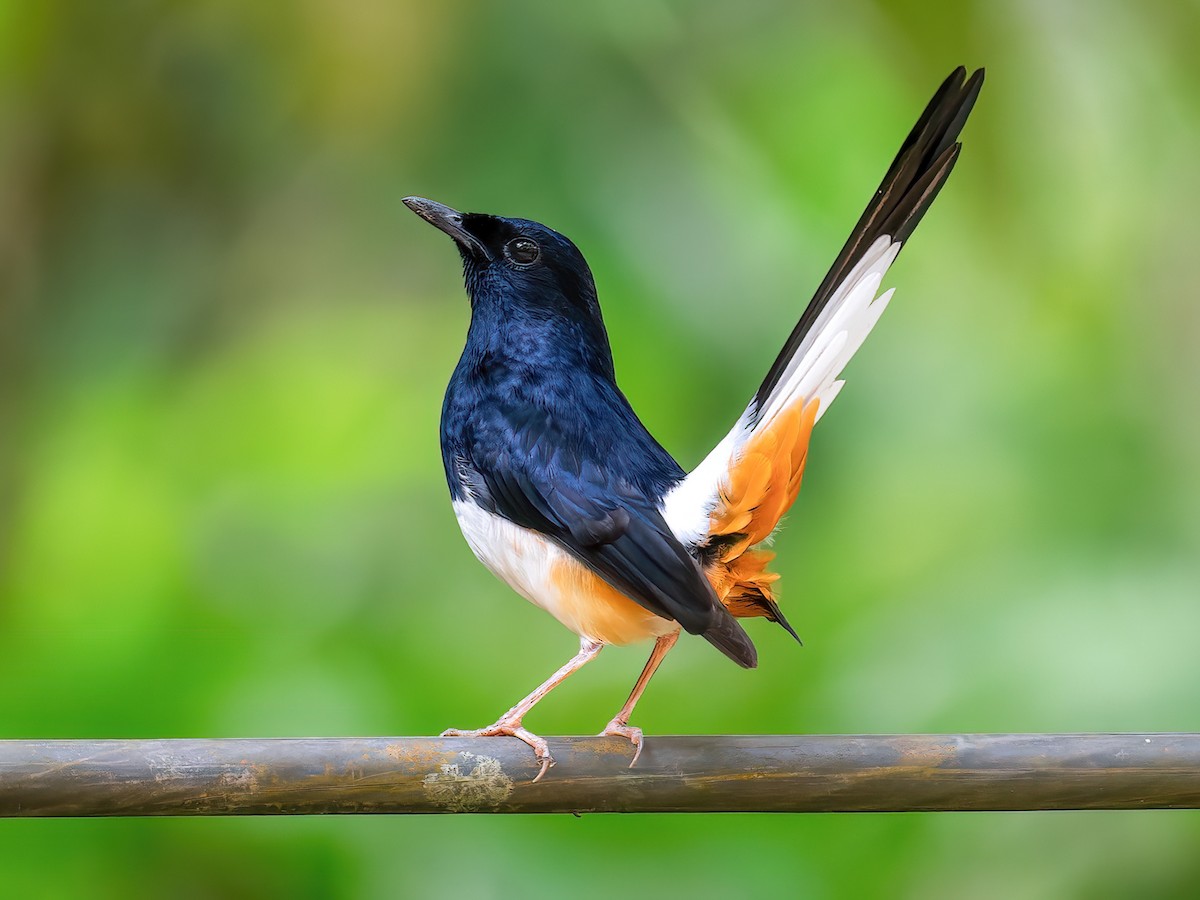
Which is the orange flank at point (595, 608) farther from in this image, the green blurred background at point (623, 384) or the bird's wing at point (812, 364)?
the green blurred background at point (623, 384)

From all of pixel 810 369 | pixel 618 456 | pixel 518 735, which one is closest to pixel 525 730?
pixel 518 735

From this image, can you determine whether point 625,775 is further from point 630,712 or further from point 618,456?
point 618,456

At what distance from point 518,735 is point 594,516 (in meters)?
0.20

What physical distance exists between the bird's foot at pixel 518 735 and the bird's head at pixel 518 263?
1.35ft

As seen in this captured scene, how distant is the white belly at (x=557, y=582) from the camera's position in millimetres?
1144

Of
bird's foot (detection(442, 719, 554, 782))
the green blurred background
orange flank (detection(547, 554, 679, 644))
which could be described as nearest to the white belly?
orange flank (detection(547, 554, 679, 644))

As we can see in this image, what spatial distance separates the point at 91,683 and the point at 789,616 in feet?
4.07

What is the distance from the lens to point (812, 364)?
1.11 m

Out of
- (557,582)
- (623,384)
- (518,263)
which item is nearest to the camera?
(557,582)

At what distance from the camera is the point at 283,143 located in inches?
103

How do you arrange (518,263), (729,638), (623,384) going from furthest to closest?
(623,384), (518,263), (729,638)

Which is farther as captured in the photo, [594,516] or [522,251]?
[522,251]

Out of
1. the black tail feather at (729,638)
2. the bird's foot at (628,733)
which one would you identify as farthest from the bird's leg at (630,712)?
the black tail feather at (729,638)

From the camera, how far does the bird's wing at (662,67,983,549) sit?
1104 mm
